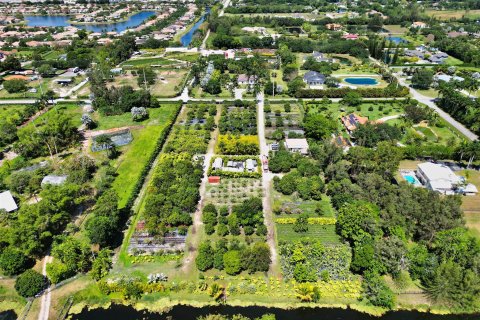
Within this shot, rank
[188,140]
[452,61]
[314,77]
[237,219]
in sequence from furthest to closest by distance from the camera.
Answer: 1. [452,61]
2. [314,77]
3. [188,140]
4. [237,219]

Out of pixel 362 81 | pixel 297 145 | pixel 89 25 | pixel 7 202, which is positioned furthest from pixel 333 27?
pixel 7 202

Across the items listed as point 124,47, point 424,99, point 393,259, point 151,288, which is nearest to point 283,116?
point 424,99

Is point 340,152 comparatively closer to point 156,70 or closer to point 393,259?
point 393,259

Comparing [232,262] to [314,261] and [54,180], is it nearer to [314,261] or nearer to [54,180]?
[314,261]

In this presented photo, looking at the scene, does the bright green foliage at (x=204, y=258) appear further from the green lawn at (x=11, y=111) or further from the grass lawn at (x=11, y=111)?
the grass lawn at (x=11, y=111)

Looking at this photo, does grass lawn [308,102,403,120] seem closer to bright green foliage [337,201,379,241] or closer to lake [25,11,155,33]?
bright green foliage [337,201,379,241]

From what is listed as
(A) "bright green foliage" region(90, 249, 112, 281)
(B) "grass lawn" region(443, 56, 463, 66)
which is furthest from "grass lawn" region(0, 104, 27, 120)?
(B) "grass lawn" region(443, 56, 463, 66)
